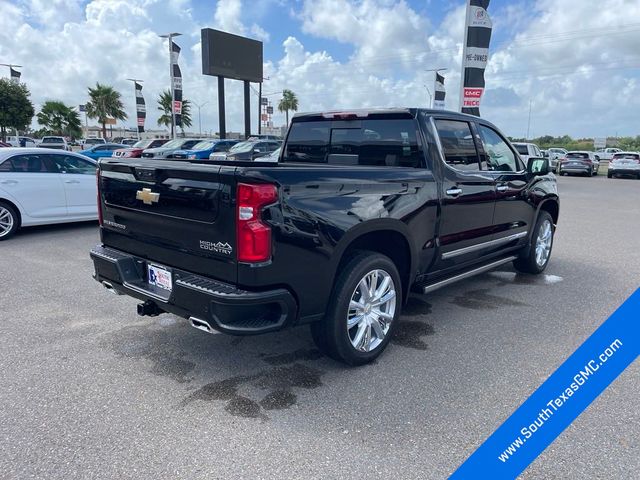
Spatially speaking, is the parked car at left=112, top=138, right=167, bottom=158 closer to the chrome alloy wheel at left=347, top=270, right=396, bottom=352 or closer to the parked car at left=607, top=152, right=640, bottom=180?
the chrome alloy wheel at left=347, top=270, right=396, bottom=352

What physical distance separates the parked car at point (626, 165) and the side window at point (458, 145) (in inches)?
1039

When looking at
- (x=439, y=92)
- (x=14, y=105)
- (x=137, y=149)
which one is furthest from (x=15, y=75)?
(x=439, y=92)

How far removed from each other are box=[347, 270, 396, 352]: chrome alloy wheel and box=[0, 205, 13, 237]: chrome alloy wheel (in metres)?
7.00

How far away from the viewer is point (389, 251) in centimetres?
401

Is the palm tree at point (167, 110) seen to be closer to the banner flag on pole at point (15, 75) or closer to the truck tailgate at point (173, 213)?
the banner flag on pole at point (15, 75)

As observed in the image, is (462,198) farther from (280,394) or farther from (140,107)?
(140,107)

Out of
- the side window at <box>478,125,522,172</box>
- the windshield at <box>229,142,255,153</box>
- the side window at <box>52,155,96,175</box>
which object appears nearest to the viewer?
the side window at <box>478,125,522,172</box>

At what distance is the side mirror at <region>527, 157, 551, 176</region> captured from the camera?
542 cm

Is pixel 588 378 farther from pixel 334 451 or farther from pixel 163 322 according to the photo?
pixel 163 322

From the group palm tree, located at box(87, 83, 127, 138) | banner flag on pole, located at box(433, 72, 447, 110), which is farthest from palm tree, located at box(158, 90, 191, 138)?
banner flag on pole, located at box(433, 72, 447, 110)

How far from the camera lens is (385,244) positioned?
3939 millimetres

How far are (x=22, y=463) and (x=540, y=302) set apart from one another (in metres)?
4.76

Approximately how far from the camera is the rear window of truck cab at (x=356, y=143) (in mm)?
4203

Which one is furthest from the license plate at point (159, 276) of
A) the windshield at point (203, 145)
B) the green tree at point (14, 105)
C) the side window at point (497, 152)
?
the green tree at point (14, 105)
